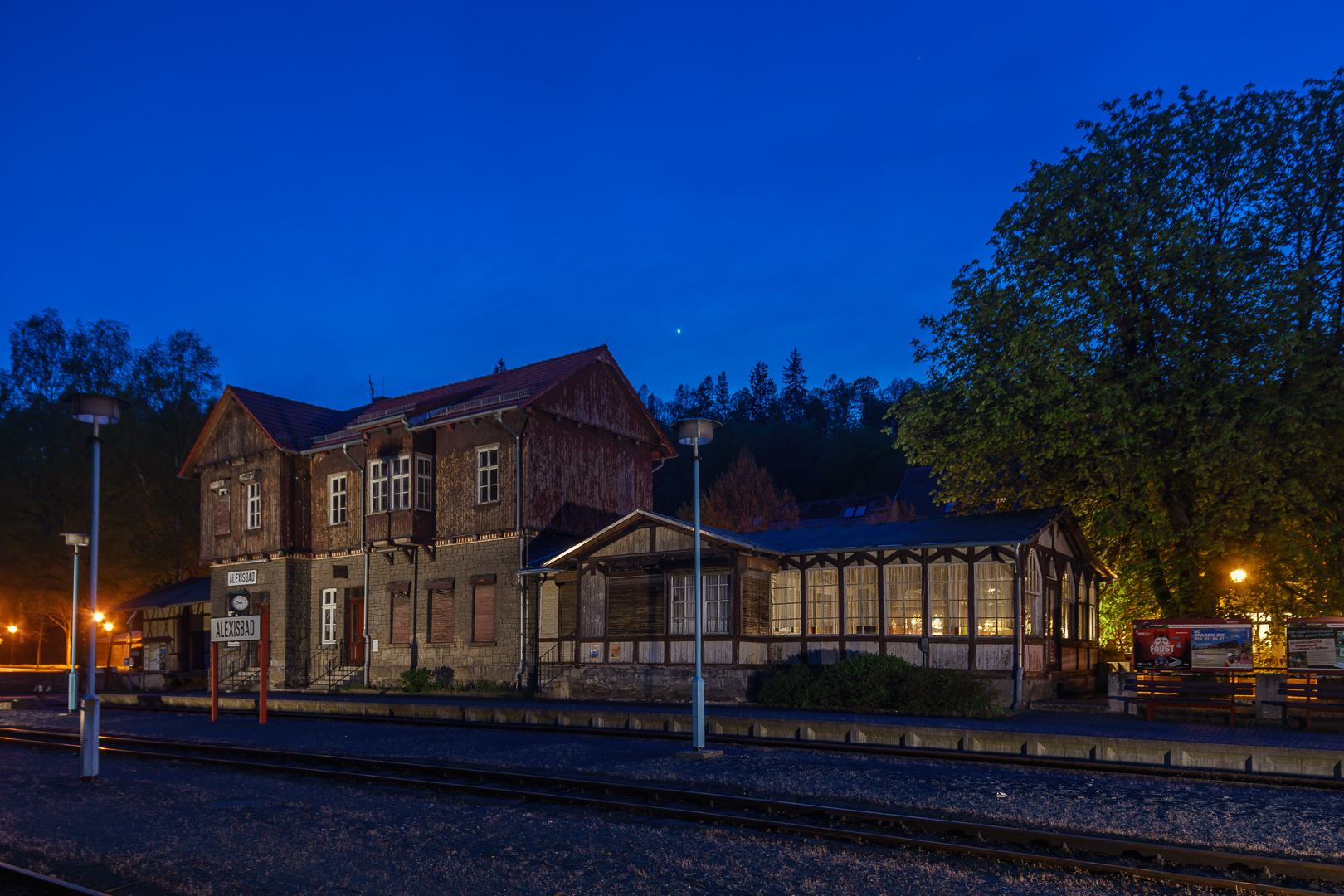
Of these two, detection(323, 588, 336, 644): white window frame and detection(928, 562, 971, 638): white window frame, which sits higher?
detection(928, 562, 971, 638): white window frame

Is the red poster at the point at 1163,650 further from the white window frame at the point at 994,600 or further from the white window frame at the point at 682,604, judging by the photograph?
the white window frame at the point at 682,604

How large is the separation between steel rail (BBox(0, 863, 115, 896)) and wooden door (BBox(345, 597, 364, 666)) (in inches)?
947

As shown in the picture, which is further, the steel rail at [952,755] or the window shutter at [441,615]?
the window shutter at [441,615]

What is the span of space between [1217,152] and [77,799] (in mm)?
24900

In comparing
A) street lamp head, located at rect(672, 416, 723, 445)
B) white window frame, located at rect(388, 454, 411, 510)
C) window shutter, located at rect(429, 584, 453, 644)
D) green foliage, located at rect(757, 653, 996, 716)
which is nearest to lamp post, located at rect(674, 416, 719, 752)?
street lamp head, located at rect(672, 416, 723, 445)

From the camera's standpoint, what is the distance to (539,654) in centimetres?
2672

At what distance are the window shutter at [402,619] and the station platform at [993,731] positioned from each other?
20.2ft

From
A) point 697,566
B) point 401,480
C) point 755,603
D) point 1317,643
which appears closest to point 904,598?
point 755,603

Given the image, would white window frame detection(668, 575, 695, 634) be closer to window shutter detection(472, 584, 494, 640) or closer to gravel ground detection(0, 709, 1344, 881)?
window shutter detection(472, 584, 494, 640)

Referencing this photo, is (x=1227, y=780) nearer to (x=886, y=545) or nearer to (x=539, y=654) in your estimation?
(x=886, y=545)

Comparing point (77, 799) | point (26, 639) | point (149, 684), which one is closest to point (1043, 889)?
point (77, 799)

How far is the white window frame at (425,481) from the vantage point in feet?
97.6

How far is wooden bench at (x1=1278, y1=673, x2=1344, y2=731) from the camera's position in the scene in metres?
16.4

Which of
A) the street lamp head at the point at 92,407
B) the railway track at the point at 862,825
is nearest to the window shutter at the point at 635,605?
the railway track at the point at 862,825
